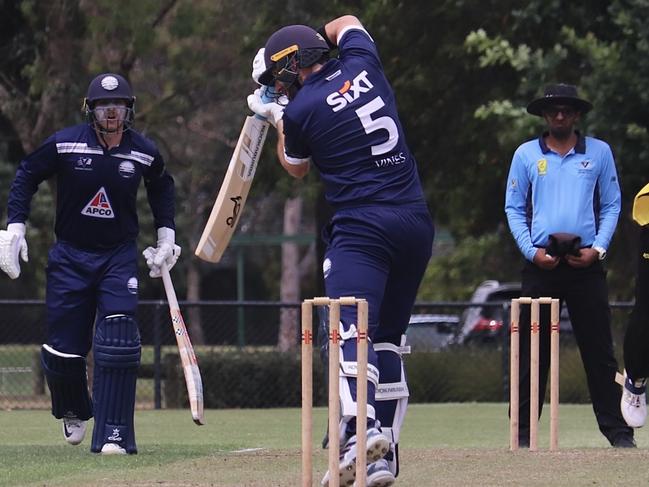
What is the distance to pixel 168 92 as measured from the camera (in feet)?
69.1

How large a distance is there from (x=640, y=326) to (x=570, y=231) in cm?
82

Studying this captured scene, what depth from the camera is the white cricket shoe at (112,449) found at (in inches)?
336

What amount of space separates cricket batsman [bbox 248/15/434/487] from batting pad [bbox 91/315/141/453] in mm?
2242

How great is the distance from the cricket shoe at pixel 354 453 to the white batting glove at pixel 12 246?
11.3 feet

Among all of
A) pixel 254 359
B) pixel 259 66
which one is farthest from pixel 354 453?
pixel 254 359

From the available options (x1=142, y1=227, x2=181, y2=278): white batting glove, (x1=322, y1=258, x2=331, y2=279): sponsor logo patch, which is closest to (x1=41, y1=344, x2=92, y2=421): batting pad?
(x1=142, y1=227, x2=181, y2=278): white batting glove

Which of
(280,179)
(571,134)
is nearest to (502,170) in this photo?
(280,179)

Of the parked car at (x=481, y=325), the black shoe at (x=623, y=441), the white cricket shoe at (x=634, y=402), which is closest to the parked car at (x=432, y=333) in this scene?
the parked car at (x=481, y=325)

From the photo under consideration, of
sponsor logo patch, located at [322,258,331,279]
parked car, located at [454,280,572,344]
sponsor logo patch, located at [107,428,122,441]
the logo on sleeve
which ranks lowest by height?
sponsor logo patch, located at [107,428,122,441]

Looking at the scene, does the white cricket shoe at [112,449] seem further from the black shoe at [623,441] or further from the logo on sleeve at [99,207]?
the black shoe at [623,441]

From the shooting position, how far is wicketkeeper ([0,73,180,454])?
866 centimetres

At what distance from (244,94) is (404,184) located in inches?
593

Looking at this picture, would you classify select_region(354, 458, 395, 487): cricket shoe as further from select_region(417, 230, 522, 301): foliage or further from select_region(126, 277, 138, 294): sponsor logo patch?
select_region(417, 230, 522, 301): foliage

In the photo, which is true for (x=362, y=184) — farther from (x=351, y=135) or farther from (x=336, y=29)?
(x=336, y=29)
